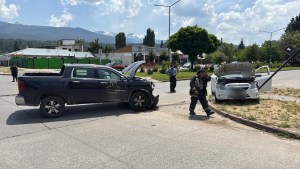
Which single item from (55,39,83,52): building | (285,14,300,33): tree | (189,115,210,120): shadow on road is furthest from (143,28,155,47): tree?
(189,115,210,120): shadow on road

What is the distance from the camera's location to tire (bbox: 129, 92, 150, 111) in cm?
1106

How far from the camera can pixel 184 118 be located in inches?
385

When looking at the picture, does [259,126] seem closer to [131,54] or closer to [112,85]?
[112,85]

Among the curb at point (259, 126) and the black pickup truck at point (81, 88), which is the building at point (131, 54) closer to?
the black pickup truck at point (81, 88)

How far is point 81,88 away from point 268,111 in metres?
6.07

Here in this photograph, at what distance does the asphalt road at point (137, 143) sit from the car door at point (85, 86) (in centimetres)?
53

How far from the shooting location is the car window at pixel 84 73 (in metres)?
10.3

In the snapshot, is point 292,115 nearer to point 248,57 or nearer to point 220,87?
point 220,87

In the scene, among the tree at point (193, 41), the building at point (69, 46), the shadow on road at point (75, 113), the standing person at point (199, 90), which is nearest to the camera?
the shadow on road at point (75, 113)

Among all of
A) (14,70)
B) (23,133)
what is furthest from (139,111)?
(14,70)

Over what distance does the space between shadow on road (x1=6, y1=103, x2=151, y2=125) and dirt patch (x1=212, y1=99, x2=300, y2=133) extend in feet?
11.6

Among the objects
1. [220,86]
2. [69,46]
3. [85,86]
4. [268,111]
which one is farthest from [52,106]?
[69,46]

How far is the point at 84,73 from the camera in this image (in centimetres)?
1045

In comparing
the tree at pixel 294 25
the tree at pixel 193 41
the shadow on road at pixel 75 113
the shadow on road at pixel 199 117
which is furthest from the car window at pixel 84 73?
the tree at pixel 294 25
